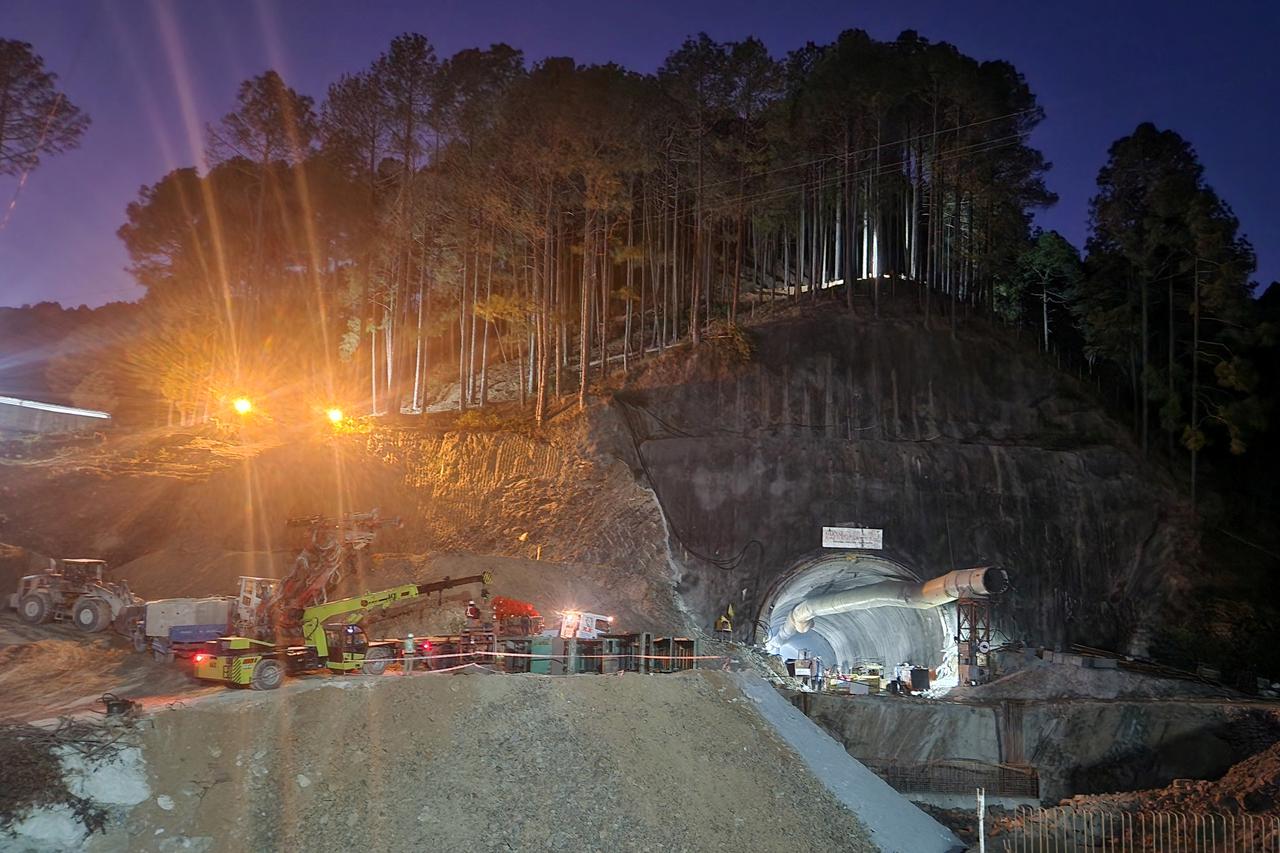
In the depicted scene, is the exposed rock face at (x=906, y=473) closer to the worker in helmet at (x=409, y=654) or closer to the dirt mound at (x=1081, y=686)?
the dirt mound at (x=1081, y=686)

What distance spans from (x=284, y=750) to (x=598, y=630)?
12.8 meters

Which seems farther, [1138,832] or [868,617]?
[868,617]

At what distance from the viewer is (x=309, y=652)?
2055 centimetres

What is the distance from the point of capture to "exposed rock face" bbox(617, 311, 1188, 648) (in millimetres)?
38312

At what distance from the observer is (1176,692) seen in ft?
101

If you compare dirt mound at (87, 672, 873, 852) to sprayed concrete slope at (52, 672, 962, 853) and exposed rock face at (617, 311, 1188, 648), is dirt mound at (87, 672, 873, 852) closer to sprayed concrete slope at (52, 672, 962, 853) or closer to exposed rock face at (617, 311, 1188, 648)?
sprayed concrete slope at (52, 672, 962, 853)

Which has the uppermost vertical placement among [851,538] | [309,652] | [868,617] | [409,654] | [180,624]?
[851,538]

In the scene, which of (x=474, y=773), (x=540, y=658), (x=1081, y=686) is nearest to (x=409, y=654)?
(x=540, y=658)

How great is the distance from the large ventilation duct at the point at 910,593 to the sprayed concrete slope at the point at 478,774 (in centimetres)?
971

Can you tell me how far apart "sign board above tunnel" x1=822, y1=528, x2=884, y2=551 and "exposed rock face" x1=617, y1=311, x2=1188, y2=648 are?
376mm

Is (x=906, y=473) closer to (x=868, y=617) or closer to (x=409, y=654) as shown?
(x=868, y=617)

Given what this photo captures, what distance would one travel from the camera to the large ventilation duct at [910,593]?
29.2 m

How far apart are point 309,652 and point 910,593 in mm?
22248

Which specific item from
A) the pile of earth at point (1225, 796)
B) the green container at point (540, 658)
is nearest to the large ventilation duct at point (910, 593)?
the pile of earth at point (1225, 796)
